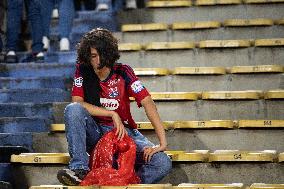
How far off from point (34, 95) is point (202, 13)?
1.92 meters

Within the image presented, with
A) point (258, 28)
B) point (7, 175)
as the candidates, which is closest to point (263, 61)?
point (258, 28)

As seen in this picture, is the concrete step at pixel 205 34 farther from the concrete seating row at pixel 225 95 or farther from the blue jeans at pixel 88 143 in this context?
the blue jeans at pixel 88 143

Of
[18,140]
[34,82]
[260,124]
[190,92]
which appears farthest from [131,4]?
[260,124]

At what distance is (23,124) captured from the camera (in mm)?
4281

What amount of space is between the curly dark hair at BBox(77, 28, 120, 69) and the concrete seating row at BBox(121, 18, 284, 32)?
6.53ft

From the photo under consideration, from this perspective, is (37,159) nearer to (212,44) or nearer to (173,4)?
(212,44)

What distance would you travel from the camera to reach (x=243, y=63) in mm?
4930

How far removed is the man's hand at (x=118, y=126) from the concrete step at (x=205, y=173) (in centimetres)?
44

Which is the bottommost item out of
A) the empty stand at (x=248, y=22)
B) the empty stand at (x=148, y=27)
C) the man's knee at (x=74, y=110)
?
the man's knee at (x=74, y=110)

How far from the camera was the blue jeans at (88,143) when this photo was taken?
130 inches

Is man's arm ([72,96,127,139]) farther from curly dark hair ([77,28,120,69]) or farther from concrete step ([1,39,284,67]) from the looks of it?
concrete step ([1,39,284,67])

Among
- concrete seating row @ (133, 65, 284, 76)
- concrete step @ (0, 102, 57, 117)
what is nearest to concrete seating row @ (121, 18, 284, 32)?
concrete seating row @ (133, 65, 284, 76)

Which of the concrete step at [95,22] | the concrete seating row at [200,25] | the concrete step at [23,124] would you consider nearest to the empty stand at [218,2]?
the concrete seating row at [200,25]

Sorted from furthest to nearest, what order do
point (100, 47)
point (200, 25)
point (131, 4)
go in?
1. point (131, 4)
2. point (200, 25)
3. point (100, 47)
